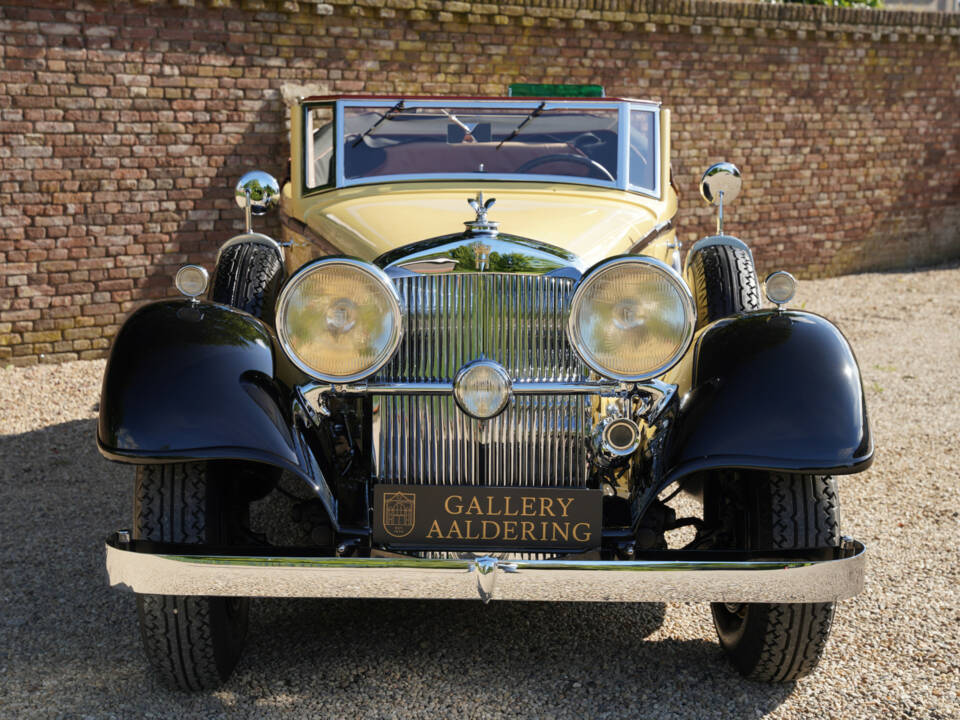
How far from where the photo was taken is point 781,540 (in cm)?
277

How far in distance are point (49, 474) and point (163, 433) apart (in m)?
2.56

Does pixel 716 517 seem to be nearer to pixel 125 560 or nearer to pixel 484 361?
pixel 484 361

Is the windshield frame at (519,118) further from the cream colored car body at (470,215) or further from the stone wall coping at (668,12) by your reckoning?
the stone wall coping at (668,12)

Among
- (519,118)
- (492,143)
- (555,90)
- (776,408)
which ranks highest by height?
(555,90)

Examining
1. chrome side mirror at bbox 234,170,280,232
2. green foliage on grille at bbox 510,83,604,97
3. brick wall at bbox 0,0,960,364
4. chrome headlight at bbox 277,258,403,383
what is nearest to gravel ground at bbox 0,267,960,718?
chrome headlight at bbox 277,258,403,383

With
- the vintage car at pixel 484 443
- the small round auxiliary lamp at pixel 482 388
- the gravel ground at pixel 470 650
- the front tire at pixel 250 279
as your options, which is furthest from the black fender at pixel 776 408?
the front tire at pixel 250 279

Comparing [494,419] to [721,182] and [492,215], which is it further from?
[721,182]

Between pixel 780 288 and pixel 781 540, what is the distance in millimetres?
732

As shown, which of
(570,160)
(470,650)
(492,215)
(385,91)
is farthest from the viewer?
(385,91)

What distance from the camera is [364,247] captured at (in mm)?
3359

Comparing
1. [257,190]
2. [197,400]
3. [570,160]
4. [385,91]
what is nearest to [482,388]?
[197,400]

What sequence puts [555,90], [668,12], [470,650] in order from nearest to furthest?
[470,650] < [555,90] < [668,12]

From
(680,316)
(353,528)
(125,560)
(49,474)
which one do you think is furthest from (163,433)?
(49,474)

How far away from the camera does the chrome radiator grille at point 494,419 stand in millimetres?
2818
